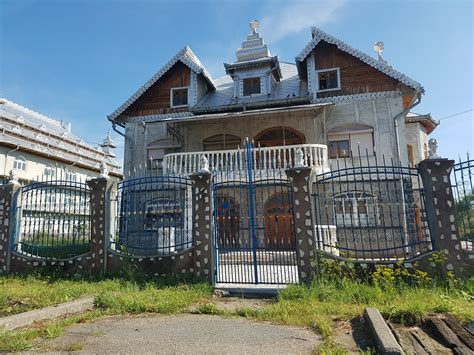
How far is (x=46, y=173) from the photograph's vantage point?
22.8m

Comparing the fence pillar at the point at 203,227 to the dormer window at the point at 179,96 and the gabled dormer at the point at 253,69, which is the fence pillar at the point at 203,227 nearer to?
the gabled dormer at the point at 253,69

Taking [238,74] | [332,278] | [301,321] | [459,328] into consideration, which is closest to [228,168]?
[238,74]

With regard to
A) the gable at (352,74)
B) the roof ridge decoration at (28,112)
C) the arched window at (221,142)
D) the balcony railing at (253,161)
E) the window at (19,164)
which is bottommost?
the balcony railing at (253,161)

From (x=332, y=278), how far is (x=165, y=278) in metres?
3.31

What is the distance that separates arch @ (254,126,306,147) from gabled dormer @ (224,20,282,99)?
1.86 metres

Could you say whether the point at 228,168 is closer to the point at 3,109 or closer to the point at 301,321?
the point at 301,321

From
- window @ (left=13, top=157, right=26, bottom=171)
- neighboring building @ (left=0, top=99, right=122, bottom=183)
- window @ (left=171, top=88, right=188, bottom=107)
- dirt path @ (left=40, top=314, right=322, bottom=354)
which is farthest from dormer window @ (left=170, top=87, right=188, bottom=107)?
dirt path @ (left=40, top=314, right=322, bottom=354)

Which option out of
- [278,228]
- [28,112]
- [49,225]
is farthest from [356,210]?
[28,112]

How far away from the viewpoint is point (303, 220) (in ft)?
20.4

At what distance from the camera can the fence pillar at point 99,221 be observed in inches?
285

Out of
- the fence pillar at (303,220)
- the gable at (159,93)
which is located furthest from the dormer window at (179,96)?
the fence pillar at (303,220)

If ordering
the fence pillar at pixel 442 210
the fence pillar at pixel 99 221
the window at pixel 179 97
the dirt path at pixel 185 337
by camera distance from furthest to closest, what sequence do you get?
the window at pixel 179 97, the fence pillar at pixel 99 221, the fence pillar at pixel 442 210, the dirt path at pixel 185 337

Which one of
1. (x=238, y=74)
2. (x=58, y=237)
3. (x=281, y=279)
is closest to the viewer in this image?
(x=281, y=279)

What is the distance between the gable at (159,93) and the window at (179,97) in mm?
196
